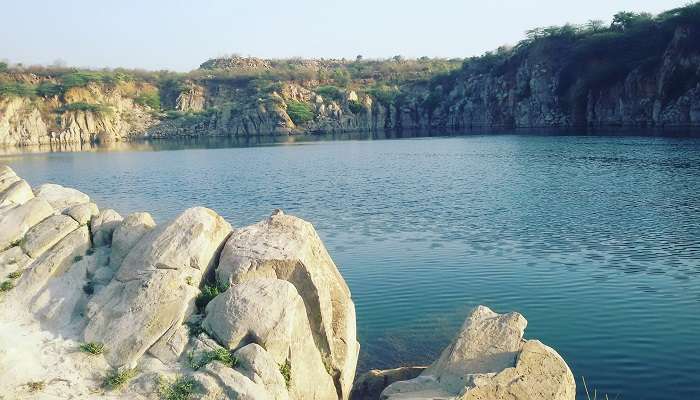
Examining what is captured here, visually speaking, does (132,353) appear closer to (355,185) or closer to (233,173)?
(355,185)

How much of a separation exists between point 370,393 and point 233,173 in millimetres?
61395

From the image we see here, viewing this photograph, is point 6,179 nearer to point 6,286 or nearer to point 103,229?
point 103,229

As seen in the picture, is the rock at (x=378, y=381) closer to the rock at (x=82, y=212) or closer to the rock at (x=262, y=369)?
the rock at (x=262, y=369)

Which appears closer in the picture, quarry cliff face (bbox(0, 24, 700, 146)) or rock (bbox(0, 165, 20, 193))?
rock (bbox(0, 165, 20, 193))

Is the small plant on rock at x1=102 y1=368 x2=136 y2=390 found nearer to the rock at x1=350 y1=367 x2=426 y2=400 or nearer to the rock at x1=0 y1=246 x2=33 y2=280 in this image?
the rock at x1=350 y1=367 x2=426 y2=400

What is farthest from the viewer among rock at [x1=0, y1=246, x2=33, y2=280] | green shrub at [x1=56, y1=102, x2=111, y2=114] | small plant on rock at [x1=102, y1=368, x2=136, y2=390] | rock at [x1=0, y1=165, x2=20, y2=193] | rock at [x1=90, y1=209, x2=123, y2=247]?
green shrub at [x1=56, y1=102, x2=111, y2=114]

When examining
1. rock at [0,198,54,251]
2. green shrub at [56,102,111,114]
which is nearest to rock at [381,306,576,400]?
rock at [0,198,54,251]

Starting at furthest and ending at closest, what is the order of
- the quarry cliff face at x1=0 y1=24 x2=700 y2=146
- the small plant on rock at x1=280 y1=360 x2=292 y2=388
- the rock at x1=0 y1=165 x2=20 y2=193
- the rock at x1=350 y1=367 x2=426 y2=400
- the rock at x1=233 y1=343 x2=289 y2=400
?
the quarry cliff face at x1=0 y1=24 x2=700 y2=146, the rock at x1=0 y1=165 x2=20 y2=193, the rock at x1=350 y1=367 x2=426 y2=400, the small plant on rock at x1=280 y1=360 x2=292 y2=388, the rock at x1=233 y1=343 x2=289 y2=400

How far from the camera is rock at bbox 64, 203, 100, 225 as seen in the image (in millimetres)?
20058

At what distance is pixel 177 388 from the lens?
1345cm

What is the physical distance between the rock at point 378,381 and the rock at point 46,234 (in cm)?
1059

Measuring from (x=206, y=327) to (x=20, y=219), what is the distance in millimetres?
9719

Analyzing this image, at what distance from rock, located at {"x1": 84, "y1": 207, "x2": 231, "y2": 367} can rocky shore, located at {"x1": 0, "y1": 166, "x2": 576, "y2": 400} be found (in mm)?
33

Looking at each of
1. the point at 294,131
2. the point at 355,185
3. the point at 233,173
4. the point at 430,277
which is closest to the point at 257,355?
the point at 430,277
